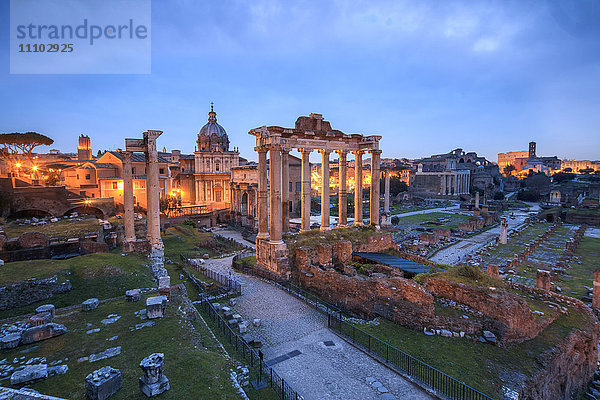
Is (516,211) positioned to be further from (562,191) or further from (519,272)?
(519,272)

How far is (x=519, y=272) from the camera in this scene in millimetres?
23344

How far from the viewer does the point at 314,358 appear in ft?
31.2

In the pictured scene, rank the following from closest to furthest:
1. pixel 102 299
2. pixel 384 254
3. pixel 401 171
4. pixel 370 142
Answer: pixel 102 299 < pixel 384 254 < pixel 370 142 < pixel 401 171

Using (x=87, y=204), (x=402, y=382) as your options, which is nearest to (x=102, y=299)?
(x=402, y=382)

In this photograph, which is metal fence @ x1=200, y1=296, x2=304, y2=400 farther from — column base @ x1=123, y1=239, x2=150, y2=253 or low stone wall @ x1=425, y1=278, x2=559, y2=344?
column base @ x1=123, y1=239, x2=150, y2=253

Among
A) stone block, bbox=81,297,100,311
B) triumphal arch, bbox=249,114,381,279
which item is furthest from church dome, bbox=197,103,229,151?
stone block, bbox=81,297,100,311

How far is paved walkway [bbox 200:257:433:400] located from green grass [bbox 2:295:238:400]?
7.01ft

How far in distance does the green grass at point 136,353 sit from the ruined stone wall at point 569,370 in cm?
780

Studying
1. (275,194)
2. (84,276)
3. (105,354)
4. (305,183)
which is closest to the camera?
(105,354)

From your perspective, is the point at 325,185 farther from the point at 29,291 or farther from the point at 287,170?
the point at 29,291

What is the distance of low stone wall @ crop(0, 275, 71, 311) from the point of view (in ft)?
34.6

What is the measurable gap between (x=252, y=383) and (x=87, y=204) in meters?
36.2

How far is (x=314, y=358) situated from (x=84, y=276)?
1030 cm

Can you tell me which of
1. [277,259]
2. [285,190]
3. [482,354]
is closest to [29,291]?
[277,259]
